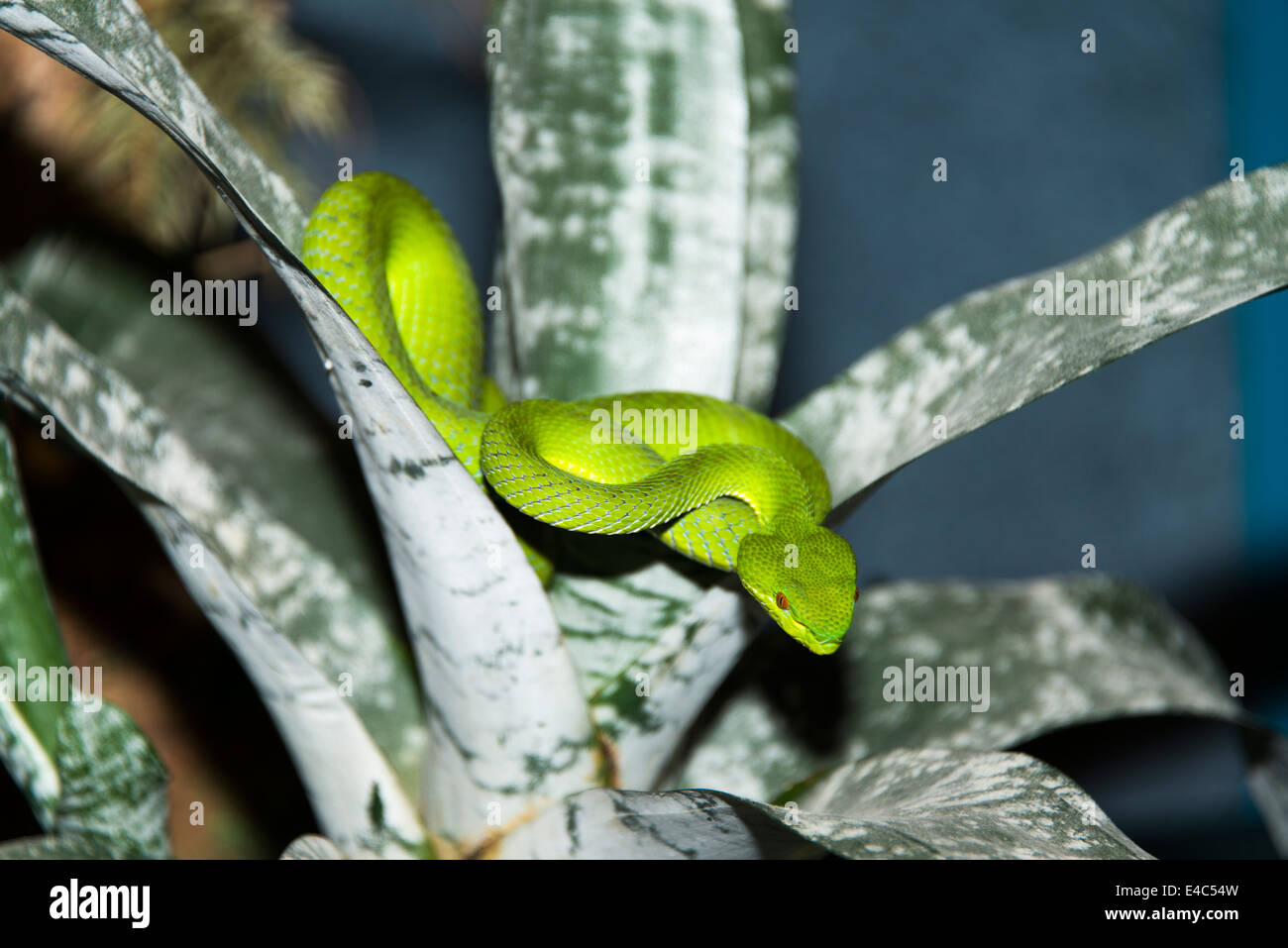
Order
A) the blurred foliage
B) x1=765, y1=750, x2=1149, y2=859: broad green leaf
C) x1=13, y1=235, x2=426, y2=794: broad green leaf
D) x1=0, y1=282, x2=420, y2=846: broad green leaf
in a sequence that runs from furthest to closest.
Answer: the blurred foliage
x1=13, y1=235, x2=426, y2=794: broad green leaf
x1=0, y1=282, x2=420, y2=846: broad green leaf
x1=765, y1=750, x2=1149, y2=859: broad green leaf

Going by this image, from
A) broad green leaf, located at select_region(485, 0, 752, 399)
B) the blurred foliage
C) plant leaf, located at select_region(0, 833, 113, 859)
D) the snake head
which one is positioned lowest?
plant leaf, located at select_region(0, 833, 113, 859)

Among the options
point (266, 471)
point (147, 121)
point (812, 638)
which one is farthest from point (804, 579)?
point (147, 121)

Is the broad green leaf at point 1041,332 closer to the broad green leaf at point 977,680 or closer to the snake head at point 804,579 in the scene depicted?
the snake head at point 804,579

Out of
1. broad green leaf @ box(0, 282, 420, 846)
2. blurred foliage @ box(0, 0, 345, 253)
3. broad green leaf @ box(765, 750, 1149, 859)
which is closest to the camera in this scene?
broad green leaf @ box(765, 750, 1149, 859)

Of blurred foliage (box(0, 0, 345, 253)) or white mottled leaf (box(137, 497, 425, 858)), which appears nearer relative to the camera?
white mottled leaf (box(137, 497, 425, 858))

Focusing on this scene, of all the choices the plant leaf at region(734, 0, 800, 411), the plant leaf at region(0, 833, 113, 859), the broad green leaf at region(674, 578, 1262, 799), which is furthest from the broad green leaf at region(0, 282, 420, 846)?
the plant leaf at region(734, 0, 800, 411)

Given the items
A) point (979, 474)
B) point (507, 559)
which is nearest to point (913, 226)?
point (979, 474)

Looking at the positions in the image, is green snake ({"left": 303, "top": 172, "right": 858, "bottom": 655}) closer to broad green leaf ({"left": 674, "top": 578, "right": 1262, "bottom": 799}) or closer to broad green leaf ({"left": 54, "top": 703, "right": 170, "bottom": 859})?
broad green leaf ({"left": 674, "top": 578, "right": 1262, "bottom": 799})
